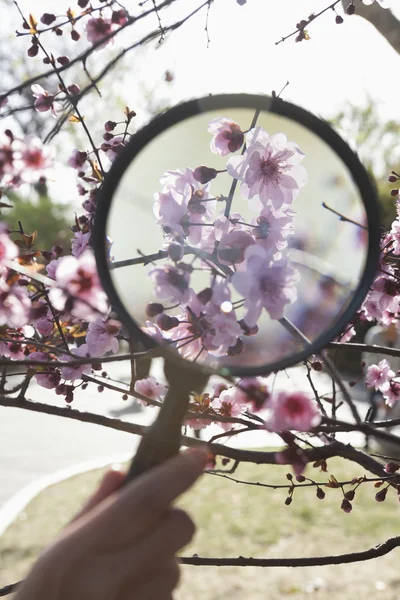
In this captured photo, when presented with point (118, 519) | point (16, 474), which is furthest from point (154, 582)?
point (16, 474)

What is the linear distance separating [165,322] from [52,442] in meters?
7.07

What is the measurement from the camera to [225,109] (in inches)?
33.5

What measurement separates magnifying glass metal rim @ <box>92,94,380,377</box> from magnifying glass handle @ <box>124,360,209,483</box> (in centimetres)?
6

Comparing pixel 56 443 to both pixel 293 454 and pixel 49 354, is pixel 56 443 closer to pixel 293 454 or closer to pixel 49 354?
pixel 49 354

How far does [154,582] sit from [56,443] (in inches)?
286

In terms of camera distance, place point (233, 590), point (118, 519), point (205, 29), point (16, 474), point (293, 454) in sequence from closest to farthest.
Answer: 1. point (118, 519)
2. point (293, 454)
3. point (205, 29)
4. point (233, 590)
5. point (16, 474)

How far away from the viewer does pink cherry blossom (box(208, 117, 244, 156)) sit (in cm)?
107

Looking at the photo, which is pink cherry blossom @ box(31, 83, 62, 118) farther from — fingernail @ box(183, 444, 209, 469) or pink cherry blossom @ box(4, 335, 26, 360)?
fingernail @ box(183, 444, 209, 469)

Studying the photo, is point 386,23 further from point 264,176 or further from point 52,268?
point 52,268

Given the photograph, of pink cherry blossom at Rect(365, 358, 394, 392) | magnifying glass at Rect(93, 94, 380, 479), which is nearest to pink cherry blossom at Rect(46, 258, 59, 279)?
magnifying glass at Rect(93, 94, 380, 479)

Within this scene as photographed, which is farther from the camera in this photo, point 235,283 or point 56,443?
point 56,443

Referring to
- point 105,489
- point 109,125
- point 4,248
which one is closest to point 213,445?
point 105,489

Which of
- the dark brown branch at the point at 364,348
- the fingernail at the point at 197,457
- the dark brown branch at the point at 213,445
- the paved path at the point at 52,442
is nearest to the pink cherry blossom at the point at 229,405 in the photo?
the dark brown branch at the point at 213,445

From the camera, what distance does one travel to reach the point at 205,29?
1861 millimetres
